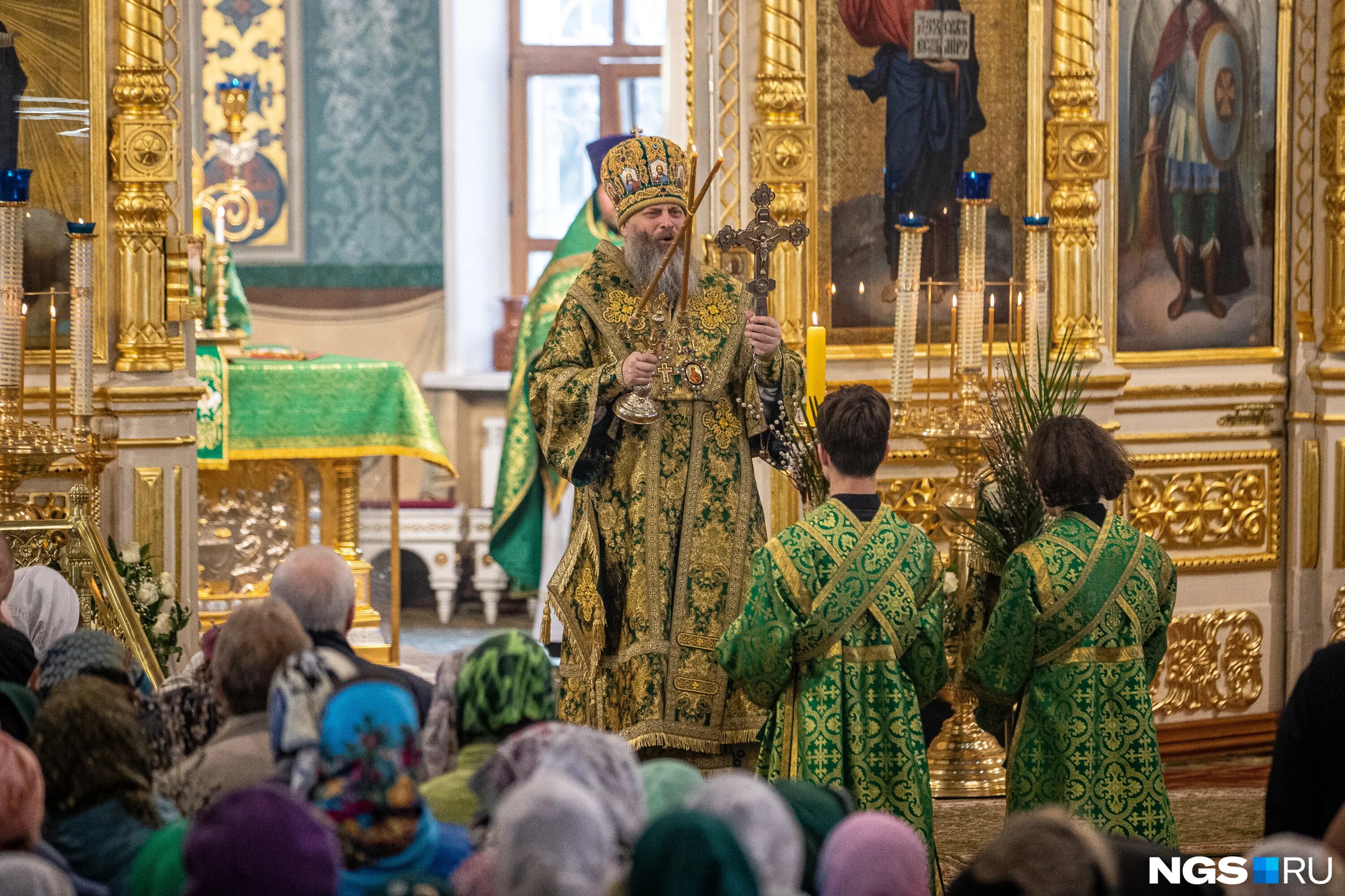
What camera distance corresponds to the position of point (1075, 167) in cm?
673

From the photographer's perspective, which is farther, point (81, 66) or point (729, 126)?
point (729, 126)

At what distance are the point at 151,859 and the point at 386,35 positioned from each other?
28.4 feet

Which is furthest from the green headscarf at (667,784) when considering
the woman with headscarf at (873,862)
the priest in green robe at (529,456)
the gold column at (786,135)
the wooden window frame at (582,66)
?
the wooden window frame at (582,66)

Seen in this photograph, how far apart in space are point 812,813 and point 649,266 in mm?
2360

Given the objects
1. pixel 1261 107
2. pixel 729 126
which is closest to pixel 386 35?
pixel 729 126

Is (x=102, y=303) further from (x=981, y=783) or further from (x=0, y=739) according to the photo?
(x=0, y=739)

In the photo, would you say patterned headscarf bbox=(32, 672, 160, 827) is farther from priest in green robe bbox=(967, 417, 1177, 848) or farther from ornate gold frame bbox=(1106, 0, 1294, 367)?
ornate gold frame bbox=(1106, 0, 1294, 367)

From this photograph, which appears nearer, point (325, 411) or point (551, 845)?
point (551, 845)

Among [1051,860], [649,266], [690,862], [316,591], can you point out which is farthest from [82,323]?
[1051,860]

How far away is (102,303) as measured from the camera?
607cm

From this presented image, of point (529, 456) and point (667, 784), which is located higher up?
point (529, 456)

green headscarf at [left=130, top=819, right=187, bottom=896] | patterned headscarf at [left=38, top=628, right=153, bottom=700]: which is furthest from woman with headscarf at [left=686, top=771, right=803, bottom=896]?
patterned headscarf at [left=38, top=628, right=153, bottom=700]

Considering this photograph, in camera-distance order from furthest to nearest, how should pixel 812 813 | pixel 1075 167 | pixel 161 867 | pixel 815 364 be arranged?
pixel 1075 167 → pixel 815 364 → pixel 812 813 → pixel 161 867

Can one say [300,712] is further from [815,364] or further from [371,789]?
[815,364]
